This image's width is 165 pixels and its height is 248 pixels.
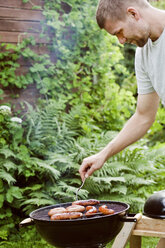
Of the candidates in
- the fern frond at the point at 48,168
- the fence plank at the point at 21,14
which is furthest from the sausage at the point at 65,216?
the fence plank at the point at 21,14

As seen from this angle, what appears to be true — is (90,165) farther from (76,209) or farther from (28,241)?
(28,241)

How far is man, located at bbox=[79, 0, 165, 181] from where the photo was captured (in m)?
2.30

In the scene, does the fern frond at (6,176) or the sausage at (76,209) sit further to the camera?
the fern frond at (6,176)

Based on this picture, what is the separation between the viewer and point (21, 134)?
4504 mm

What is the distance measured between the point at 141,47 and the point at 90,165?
32.7 inches

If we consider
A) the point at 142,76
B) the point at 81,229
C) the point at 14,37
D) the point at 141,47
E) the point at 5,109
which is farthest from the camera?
the point at 14,37

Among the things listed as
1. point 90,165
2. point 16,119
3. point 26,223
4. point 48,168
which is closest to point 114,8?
point 90,165

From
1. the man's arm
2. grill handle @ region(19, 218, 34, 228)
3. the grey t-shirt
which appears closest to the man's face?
the grey t-shirt

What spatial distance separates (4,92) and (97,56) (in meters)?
1.56

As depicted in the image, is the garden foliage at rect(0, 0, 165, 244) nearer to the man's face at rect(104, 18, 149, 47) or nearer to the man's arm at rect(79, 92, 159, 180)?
the man's arm at rect(79, 92, 159, 180)

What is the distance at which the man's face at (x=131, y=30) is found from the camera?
7.59 feet

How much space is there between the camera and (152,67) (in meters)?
2.48

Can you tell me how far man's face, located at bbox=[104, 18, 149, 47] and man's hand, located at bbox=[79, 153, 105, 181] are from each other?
782 mm

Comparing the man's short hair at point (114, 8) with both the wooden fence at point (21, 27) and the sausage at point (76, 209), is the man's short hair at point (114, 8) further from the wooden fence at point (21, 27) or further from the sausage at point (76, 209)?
the wooden fence at point (21, 27)
